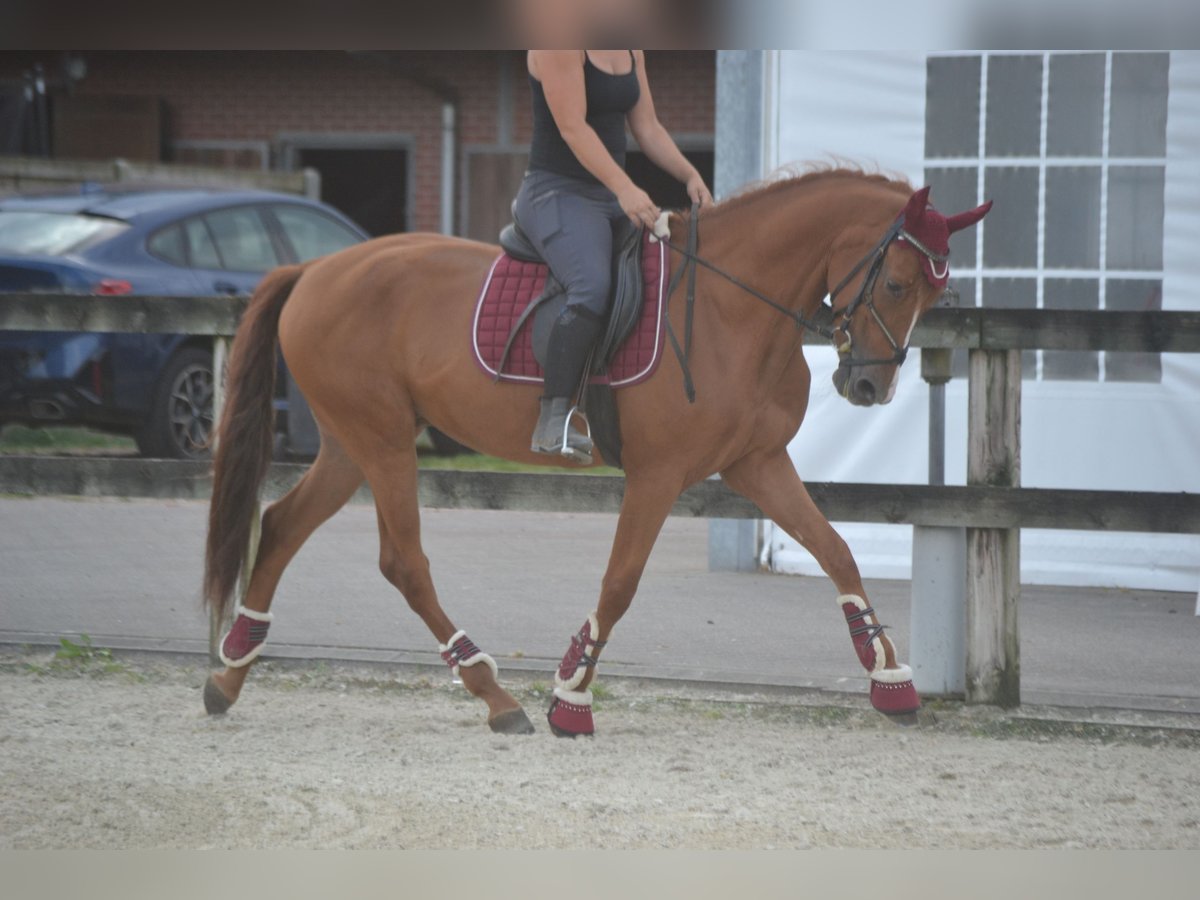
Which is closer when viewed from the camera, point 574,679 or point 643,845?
point 643,845

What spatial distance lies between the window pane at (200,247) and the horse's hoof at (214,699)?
227 inches

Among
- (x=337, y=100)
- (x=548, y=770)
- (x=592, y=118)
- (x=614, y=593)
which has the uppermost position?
(x=337, y=100)

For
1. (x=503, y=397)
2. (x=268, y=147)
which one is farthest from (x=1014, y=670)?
(x=268, y=147)

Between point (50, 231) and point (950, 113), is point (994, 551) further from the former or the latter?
point (50, 231)

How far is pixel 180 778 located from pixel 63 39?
3.28 m

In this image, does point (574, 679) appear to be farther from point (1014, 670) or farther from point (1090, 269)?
point (1090, 269)

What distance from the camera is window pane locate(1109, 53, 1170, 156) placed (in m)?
7.30

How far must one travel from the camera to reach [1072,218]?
749 centimetres

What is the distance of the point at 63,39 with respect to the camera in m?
1.08

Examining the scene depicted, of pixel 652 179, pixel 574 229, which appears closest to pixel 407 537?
pixel 574 229

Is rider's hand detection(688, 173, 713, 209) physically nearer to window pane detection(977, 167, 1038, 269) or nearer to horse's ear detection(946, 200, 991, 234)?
horse's ear detection(946, 200, 991, 234)

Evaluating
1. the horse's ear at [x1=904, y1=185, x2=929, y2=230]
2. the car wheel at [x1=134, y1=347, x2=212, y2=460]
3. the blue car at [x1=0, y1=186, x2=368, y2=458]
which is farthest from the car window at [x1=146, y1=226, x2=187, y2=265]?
the horse's ear at [x1=904, y1=185, x2=929, y2=230]

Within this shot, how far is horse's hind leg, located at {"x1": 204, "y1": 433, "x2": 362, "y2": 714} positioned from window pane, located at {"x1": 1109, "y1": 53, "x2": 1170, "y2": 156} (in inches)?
174

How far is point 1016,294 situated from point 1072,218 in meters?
0.46
